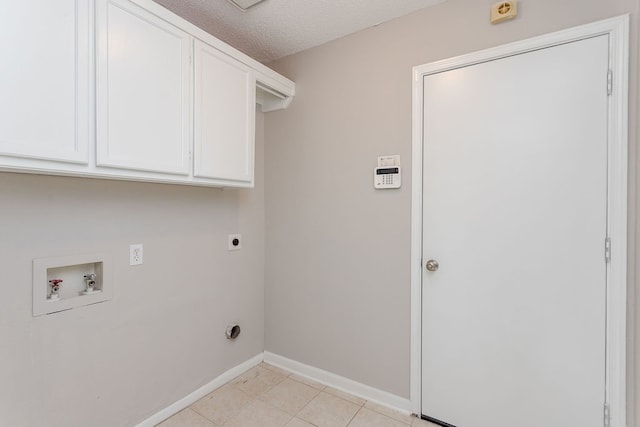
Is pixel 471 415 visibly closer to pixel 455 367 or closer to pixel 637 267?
pixel 455 367

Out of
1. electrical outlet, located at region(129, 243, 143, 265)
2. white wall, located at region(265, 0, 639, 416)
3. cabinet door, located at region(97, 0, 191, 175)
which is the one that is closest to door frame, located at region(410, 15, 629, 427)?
white wall, located at region(265, 0, 639, 416)

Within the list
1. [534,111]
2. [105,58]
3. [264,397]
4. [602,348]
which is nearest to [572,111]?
[534,111]

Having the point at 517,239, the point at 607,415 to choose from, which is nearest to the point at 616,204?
the point at 517,239

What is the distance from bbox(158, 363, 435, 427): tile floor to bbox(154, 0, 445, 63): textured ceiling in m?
2.55

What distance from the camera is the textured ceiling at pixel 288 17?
5.85ft

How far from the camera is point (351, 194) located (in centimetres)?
211

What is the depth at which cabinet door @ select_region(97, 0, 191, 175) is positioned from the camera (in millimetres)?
1279

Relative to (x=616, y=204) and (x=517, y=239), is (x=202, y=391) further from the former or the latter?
(x=616, y=204)

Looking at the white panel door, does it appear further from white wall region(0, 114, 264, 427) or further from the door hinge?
white wall region(0, 114, 264, 427)

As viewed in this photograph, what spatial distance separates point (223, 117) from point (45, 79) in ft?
2.73

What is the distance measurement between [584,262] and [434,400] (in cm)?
115

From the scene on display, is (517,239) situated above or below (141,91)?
below

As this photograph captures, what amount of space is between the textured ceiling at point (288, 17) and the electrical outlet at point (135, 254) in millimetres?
1470

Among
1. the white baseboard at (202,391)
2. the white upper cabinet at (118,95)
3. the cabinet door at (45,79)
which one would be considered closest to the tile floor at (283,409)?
the white baseboard at (202,391)
